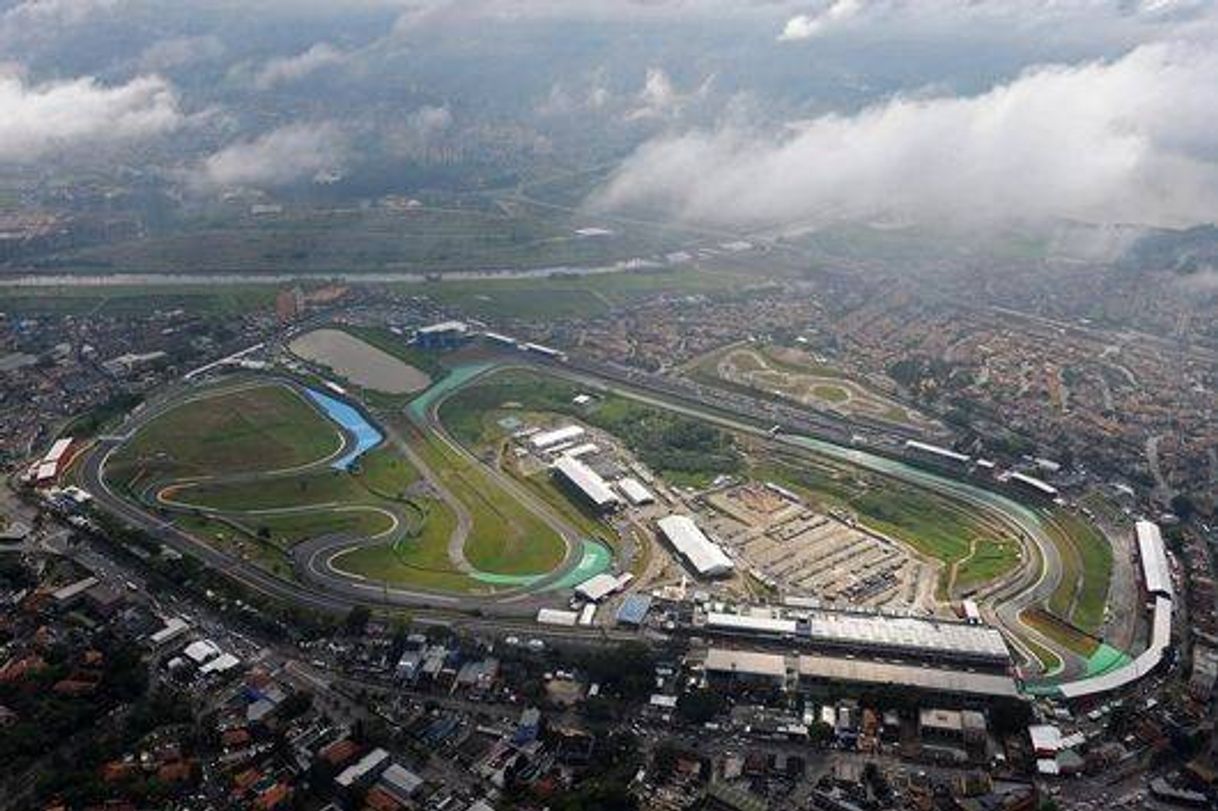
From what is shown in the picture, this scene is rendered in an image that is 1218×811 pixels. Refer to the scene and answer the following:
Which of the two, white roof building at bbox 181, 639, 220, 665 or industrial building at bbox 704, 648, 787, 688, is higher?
white roof building at bbox 181, 639, 220, 665

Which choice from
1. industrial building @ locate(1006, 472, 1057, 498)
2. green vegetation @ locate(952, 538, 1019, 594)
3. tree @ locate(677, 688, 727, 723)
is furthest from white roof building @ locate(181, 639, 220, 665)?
industrial building @ locate(1006, 472, 1057, 498)

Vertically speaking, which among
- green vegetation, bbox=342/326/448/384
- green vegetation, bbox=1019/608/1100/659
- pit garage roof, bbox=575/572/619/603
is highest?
green vegetation, bbox=342/326/448/384

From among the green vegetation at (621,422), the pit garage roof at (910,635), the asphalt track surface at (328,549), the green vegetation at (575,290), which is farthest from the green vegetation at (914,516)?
the green vegetation at (575,290)

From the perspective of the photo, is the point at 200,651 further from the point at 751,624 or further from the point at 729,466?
the point at 729,466

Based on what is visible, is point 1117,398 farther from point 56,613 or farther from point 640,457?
point 56,613

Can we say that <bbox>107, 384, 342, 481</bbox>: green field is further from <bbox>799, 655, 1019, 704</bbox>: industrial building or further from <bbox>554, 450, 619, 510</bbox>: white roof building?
<bbox>799, 655, 1019, 704</bbox>: industrial building

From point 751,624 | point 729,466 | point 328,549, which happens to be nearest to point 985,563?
point 751,624
